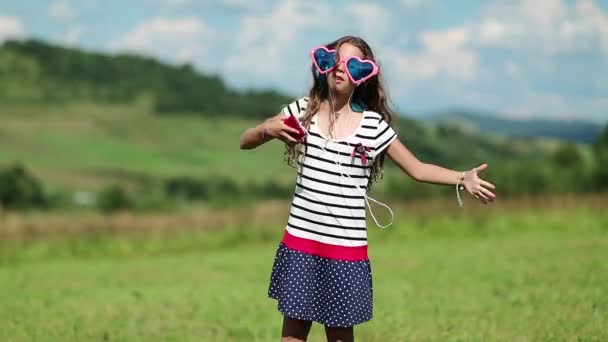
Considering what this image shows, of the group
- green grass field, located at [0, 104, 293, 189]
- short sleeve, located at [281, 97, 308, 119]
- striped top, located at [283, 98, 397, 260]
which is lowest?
green grass field, located at [0, 104, 293, 189]

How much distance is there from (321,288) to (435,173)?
105 centimetres

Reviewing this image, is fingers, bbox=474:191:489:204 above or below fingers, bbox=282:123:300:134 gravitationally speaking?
below

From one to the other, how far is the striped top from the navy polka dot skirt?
0.07 metres

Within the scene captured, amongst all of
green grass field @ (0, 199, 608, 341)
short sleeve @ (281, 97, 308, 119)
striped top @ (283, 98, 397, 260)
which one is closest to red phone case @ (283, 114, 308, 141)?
striped top @ (283, 98, 397, 260)

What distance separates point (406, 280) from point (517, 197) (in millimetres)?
15456

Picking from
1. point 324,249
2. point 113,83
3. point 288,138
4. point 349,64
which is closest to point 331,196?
point 324,249

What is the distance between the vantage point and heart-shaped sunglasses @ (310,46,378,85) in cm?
536

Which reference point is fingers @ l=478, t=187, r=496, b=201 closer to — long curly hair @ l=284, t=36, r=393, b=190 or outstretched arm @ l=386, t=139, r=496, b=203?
outstretched arm @ l=386, t=139, r=496, b=203

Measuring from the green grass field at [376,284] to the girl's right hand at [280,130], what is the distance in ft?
11.9

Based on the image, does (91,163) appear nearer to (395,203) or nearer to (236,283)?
(395,203)

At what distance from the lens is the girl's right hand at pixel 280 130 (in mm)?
5199

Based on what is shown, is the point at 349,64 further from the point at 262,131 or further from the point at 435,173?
the point at 435,173

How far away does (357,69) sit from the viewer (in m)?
5.36

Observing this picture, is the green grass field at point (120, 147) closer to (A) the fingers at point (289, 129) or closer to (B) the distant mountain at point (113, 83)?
(B) the distant mountain at point (113, 83)
